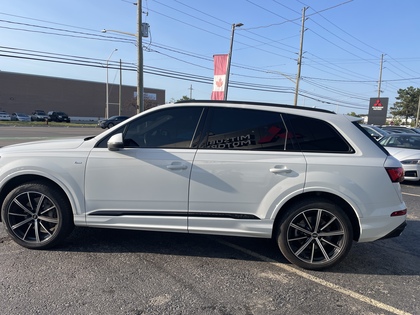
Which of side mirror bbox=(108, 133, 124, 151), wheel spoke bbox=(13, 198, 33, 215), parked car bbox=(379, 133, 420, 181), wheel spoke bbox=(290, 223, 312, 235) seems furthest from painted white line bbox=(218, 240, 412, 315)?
parked car bbox=(379, 133, 420, 181)

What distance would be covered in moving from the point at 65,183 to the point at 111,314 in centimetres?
171

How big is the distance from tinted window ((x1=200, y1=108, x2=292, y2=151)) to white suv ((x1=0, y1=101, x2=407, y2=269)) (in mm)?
12

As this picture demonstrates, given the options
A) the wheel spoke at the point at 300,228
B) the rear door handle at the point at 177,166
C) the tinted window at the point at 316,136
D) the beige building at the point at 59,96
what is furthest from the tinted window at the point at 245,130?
the beige building at the point at 59,96

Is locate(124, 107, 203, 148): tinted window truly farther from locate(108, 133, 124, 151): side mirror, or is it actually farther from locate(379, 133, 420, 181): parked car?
locate(379, 133, 420, 181): parked car

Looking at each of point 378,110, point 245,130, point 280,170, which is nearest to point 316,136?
point 280,170

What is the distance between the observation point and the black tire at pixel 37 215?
396 centimetres

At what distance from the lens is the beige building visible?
205 feet

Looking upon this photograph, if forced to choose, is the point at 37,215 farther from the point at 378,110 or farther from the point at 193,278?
the point at 378,110

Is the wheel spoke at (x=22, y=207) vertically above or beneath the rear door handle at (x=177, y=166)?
beneath

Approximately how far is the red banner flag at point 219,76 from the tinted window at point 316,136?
629 inches

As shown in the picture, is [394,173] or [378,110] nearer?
[394,173]

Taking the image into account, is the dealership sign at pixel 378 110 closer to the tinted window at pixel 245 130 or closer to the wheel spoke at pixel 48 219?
the tinted window at pixel 245 130

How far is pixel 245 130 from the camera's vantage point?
12.7 ft

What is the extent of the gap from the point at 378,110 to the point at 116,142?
5185 centimetres
